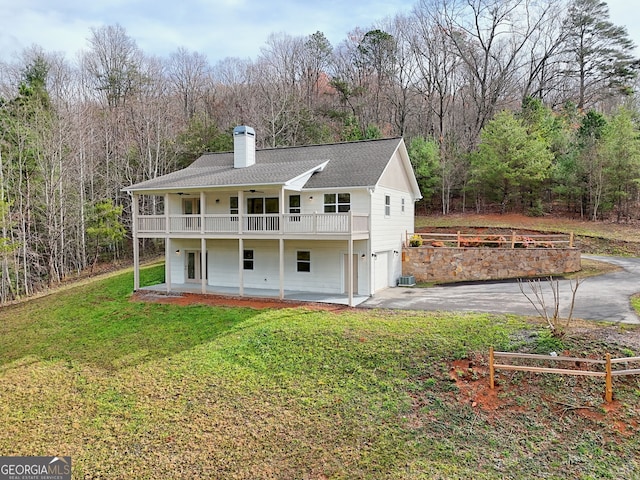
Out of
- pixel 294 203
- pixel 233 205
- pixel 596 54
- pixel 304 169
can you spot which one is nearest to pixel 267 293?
pixel 294 203

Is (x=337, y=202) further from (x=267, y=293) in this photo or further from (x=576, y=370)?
(x=576, y=370)

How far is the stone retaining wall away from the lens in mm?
17484

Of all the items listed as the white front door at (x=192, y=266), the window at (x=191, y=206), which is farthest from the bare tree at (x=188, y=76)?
the white front door at (x=192, y=266)

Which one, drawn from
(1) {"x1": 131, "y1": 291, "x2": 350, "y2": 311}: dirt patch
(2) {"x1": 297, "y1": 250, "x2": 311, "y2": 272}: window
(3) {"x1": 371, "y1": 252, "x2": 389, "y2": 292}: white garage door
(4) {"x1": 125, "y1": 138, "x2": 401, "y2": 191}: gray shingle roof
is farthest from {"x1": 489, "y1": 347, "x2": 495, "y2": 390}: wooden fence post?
(2) {"x1": 297, "y1": 250, "x2": 311, "y2": 272}: window

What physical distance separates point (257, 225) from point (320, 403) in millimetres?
9038

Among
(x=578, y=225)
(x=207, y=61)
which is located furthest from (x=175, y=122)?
(x=578, y=225)

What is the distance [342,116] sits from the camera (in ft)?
116

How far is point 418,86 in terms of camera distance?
38812mm

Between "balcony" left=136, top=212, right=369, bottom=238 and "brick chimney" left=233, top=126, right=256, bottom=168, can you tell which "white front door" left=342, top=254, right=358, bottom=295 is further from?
"brick chimney" left=233, top=126, right=256, bottom=168

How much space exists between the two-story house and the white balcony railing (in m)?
0.04

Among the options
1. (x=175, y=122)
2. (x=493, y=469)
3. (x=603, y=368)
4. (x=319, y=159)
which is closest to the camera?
(x=493, y=469)

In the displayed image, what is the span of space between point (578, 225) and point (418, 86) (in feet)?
68.6

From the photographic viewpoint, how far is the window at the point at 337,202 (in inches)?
635

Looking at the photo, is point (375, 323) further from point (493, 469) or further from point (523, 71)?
point (523, 71)
